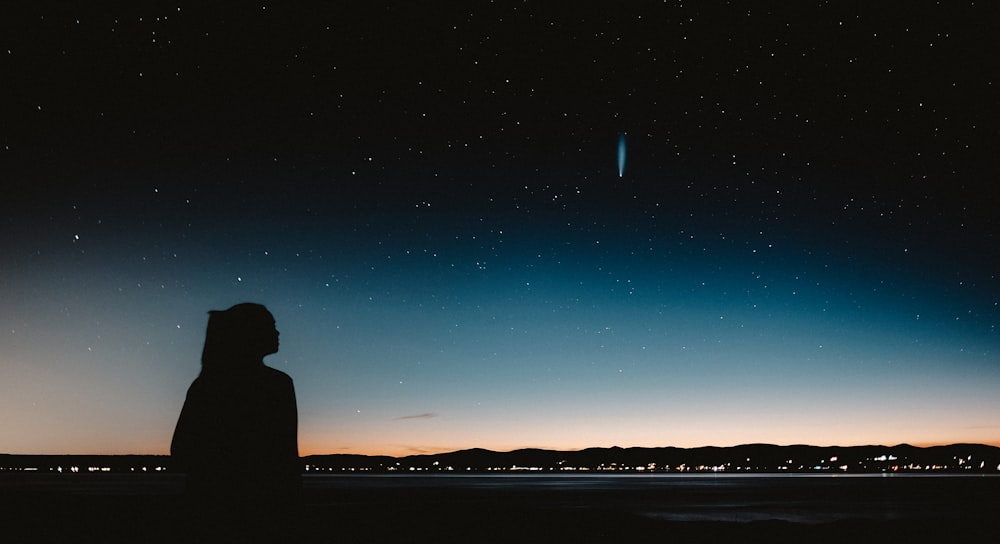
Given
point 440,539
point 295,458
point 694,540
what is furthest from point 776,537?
point 295,458

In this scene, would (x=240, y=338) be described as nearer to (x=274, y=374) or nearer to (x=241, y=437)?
(x=274, y=374)

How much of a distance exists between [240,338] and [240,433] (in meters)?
0.41

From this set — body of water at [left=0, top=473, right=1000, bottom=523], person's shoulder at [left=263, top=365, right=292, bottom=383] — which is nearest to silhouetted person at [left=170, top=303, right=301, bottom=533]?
person's shoulder at [left=263, top=365, right=292, bottom=383]

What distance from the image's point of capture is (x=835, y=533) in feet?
47.7

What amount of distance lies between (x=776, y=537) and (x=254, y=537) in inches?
479

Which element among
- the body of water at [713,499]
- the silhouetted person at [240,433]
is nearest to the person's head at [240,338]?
the silhouetted person at [240,433]

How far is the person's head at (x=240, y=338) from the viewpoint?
132 inches

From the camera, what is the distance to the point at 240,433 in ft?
10.7

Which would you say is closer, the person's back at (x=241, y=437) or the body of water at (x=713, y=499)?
the person's back at (x=241, y=437)

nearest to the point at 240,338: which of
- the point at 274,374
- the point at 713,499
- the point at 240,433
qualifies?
the point at 274,374

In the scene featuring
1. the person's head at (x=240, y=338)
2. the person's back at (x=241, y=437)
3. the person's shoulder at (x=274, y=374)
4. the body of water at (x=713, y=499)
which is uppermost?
the person's head at (x=240, y=338)

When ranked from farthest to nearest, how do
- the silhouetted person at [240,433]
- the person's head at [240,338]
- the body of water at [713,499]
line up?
1. the body of water at [713,499]
2. the person's head at [240,338]
3. the silhouetted person at [240,433]

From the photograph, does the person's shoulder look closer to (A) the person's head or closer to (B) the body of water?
(A) the person's head

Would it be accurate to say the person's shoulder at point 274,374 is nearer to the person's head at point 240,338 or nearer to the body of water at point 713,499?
the person's head at point 240,338
